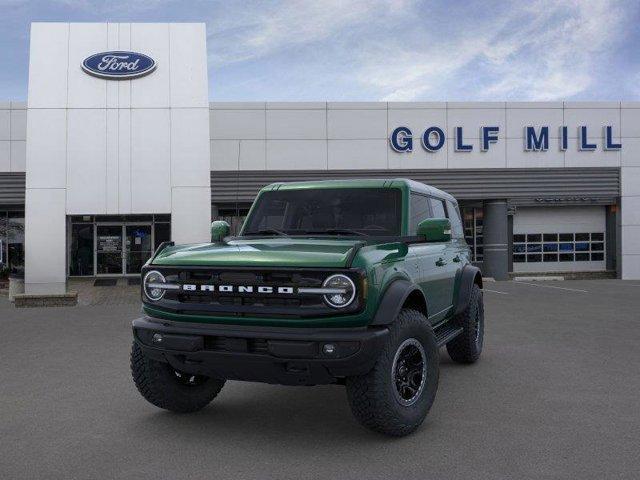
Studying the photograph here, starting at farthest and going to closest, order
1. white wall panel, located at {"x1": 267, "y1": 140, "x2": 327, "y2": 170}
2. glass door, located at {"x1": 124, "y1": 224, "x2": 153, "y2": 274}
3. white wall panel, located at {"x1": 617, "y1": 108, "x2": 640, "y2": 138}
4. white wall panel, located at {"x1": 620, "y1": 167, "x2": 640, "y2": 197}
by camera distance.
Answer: white wall panel, located at {"x1": 620, "y1": 167, "x2": 640, "y2": 197}
white wall panel, located at {"x1": 617, "y1": 108, "x2": 640, "y2": 138}
glass door, located at {"x1": 124, "y1": 224, "x2": 153, "y2": 274}
white wall panel, located at {"x1": 267, "y1": 140, "x2": 327, "y2": 170}

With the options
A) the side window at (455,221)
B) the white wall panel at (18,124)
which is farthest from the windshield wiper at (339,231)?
the white wall panel at (18,124)

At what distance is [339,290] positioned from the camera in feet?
12.5

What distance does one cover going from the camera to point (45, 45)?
59.0ft

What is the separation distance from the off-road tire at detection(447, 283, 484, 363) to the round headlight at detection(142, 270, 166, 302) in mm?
3413

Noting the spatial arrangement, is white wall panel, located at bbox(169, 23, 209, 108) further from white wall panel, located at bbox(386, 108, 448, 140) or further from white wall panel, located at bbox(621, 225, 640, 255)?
white wall panel, located at bbox(621, 225, 640, 255)

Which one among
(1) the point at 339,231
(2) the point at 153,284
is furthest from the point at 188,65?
(2) the point at 153,284

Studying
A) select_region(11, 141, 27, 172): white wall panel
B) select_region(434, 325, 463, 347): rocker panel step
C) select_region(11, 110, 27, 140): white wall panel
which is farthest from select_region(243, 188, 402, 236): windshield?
select_region(11, 110, 27, 140): white wall panel

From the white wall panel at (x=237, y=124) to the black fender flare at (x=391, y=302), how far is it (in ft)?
63.7

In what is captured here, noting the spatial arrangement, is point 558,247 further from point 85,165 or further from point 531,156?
point 85,165

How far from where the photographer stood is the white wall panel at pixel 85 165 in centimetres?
1755

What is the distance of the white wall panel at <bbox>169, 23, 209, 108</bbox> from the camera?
17969 mm

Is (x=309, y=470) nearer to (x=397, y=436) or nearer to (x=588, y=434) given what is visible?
(x=397, y=436)

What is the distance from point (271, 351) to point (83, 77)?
16614mm

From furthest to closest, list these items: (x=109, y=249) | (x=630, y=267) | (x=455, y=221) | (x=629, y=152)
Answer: (x=630, y=267) < (x=629, y=152) < (x=109, y=249) < (x=455, y=221)
